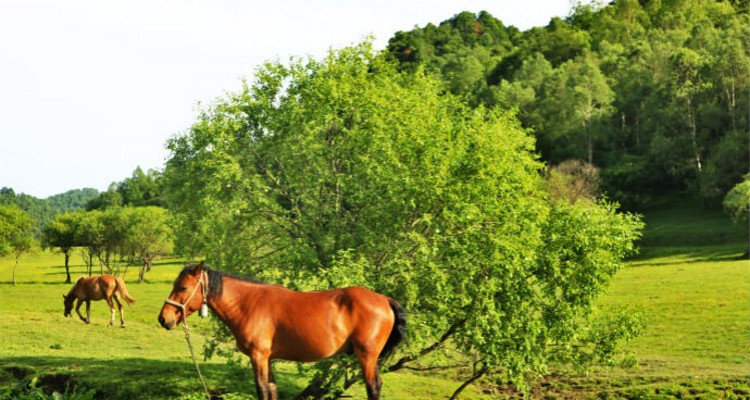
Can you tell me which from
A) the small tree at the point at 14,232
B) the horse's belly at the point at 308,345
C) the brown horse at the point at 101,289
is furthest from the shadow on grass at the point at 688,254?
the small tree at the point at 14,232

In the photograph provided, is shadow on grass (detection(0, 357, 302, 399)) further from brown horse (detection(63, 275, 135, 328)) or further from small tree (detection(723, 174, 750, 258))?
small tree (detection(723, 174, 750, 258))

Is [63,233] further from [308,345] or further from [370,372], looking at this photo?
[370,372]

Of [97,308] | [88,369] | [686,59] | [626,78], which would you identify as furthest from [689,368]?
[626,78]

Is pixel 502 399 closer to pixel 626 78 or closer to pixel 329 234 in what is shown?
pixel 329 234

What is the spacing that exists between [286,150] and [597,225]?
30.5 feet

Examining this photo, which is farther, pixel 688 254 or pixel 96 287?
pixel 688 254

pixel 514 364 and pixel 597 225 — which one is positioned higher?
pixel 597 225

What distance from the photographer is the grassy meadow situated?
22078 millimetres

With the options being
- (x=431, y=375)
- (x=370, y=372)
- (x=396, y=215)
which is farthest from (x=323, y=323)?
(x=431, y=375)

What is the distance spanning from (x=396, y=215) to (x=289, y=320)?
318 inches

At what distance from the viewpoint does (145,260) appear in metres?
81.5

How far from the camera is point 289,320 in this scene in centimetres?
1138

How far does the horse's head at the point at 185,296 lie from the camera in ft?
36.8

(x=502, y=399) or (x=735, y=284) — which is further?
(x=735, y=284)
